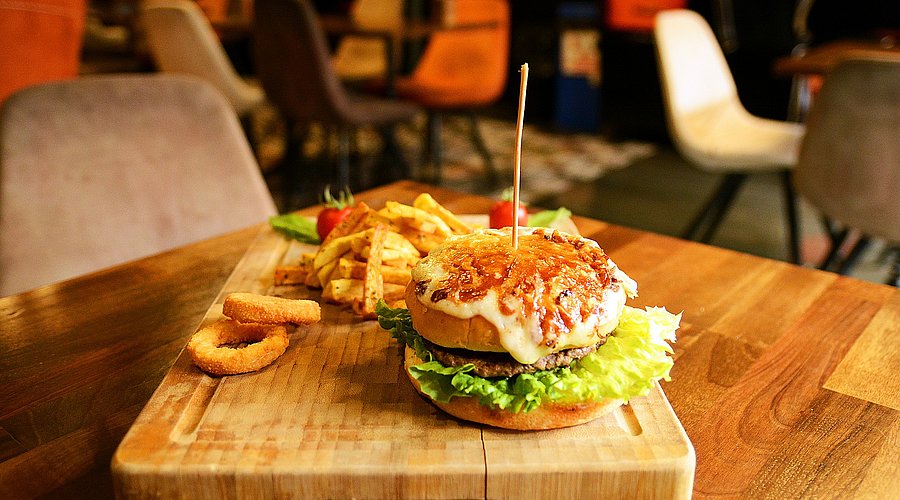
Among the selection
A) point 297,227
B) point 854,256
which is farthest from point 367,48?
point 297,227

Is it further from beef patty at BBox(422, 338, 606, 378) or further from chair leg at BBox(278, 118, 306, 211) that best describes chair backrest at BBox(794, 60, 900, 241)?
chair leg at BBox(278, 118, 306, 211)

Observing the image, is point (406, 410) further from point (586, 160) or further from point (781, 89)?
point (781, 89)

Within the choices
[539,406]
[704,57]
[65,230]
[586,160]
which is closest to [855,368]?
[539,406]

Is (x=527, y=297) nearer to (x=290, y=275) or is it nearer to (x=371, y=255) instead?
(x=371, y=255)

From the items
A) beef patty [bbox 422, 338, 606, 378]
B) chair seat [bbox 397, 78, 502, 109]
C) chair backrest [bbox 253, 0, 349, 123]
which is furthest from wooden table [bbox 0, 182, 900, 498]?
chair seat [bbox 397, 78, 502, 109]

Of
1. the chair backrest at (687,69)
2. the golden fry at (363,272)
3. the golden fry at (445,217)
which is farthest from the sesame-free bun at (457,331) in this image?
the chair backrest at (687,69)
